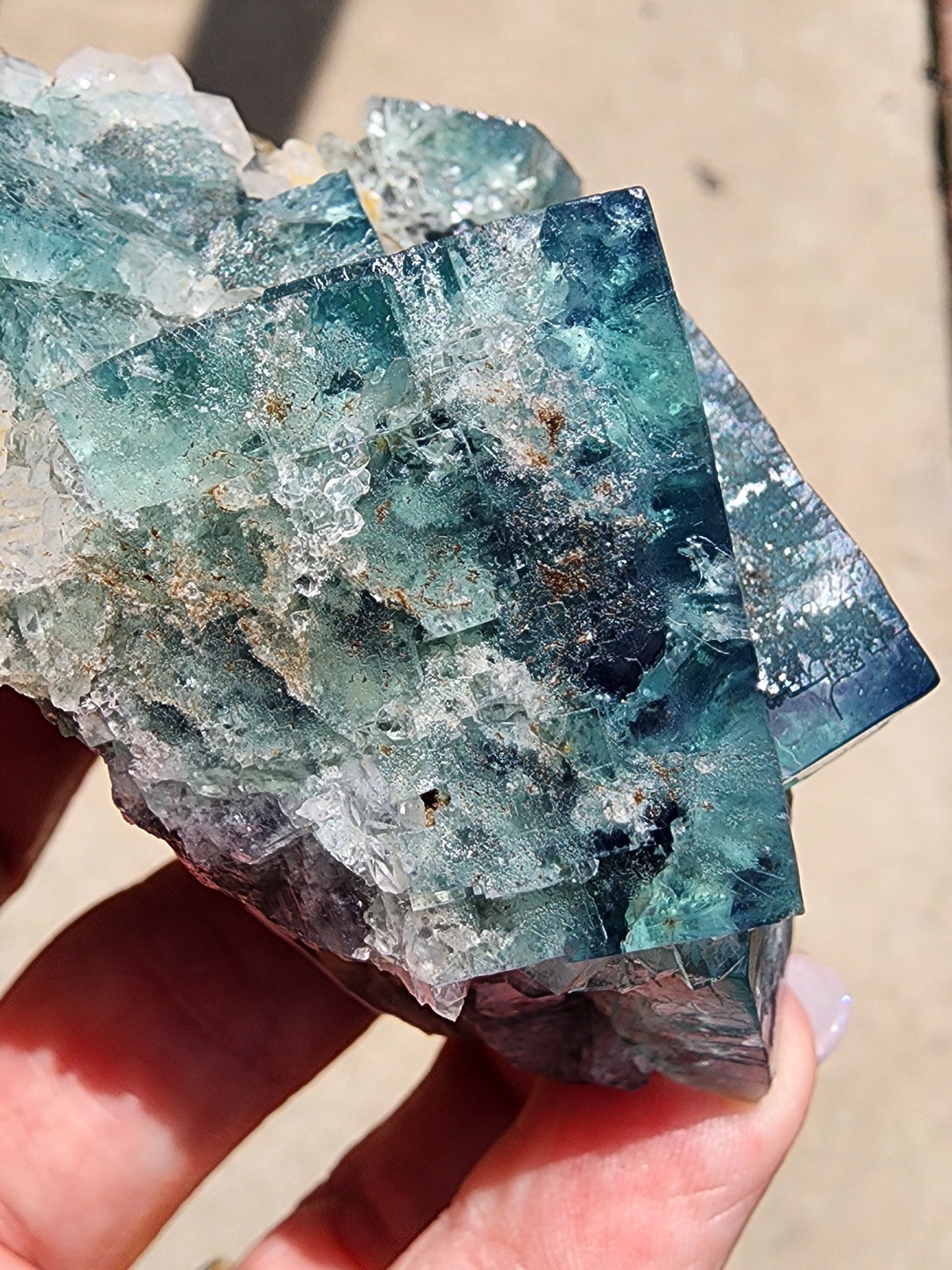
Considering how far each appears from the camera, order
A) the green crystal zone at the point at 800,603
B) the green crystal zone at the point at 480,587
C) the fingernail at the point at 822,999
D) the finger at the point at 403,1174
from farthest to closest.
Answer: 1. the fingernail at the point at 822,999
2. the finger at the point at 403,1174
3. the green crystal zone at the point at 800,603
4. the green crystal zone at the point at 480,587

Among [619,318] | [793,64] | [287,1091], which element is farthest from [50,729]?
[793,64]

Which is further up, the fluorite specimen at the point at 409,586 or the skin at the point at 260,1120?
the fluorite specimen at the point at 409,586

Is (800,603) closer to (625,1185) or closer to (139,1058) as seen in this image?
(625,1185)

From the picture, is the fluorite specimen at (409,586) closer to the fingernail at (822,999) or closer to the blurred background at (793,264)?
the fingernail at (822,999)

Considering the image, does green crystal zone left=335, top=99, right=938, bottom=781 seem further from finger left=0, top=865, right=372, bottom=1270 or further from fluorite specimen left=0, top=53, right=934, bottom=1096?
finger left=0, top=865, right=372, bottom=1270

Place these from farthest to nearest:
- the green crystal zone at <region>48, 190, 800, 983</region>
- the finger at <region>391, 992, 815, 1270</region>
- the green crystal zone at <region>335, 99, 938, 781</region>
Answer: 1. the finger at <region>391, 992, 815, 1270</region>
2. the green crystal zone at <region>335, 99, 938, 781</region>
3. the green crystal zone at <region>48, 190, 800, 983</region>

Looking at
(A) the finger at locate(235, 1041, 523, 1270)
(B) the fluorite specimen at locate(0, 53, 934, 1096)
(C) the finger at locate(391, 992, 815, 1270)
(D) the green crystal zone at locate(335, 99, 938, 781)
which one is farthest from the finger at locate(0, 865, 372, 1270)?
(D) the green crystal zone at locate(335, 99, 938, 781)

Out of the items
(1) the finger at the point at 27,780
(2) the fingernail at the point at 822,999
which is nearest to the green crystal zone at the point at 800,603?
(2) the fingernail at the point at 822,999
